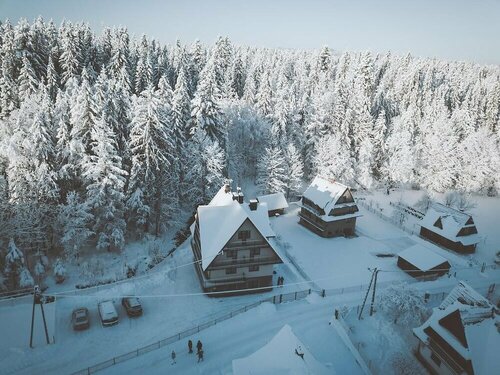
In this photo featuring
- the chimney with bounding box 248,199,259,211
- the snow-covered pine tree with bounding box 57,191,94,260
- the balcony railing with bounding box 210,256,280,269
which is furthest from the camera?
the chimney with bounding box 248,199,259,211

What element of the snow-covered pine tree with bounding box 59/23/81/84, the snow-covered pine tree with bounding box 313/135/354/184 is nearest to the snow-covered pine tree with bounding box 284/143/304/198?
the snow-covered pine tree with bounding box 313/135/354/184

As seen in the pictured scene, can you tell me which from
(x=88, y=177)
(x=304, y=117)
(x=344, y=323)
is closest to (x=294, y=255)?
(x=344, y=323)

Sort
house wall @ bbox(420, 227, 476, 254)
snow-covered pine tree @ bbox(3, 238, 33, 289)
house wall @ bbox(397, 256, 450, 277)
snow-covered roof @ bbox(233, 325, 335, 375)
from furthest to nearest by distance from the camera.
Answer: house wall @ bbox(420, 227, 476, 254) < house wall @ bbox(397, 256, 450, 277) < snow-covered pine tree @ bbox(3, 238, 33, 289) < snow-covered roof @ bbox(233, 325, 335, 375)

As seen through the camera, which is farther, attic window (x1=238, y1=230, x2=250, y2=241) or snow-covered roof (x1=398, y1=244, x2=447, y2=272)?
snow-covered roof (x1=398, y1=244, x2=447, y2=272)

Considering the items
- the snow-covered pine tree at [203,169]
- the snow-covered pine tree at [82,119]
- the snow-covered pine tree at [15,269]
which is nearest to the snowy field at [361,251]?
the snow-covered pine tree at [203,169]

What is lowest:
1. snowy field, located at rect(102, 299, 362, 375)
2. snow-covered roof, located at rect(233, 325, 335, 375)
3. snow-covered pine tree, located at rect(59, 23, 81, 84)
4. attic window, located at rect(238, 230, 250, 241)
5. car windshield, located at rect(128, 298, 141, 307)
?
snowy field, located at rect(102, 299, 362, 375)

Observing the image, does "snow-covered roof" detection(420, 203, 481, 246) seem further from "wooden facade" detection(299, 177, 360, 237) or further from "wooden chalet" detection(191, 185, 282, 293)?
"wooden chalet" detection(191, 185, 282, 293)
